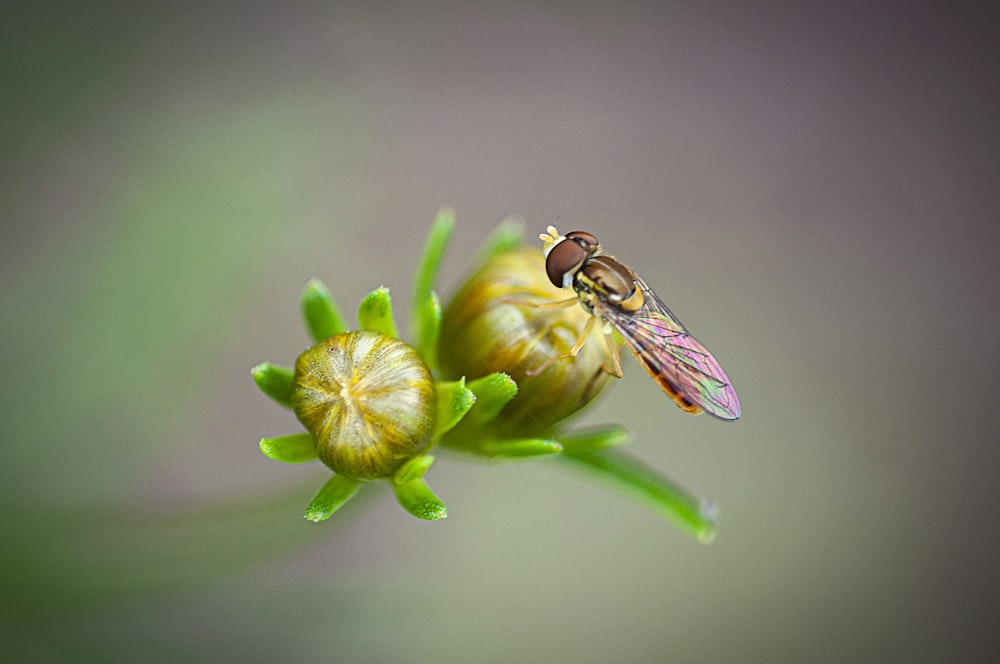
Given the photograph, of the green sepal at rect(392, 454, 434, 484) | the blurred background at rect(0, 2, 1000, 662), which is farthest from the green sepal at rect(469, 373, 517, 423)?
the blurred background at rect(0, 2, 1000, 662)

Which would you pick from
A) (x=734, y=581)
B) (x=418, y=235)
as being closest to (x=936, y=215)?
(x=734, y=581)

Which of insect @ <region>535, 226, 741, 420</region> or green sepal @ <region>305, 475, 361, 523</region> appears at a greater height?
insect @ <region>535, 226, 741, 420</region>

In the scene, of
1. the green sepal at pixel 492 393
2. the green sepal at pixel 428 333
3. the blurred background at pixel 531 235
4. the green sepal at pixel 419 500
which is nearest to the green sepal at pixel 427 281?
the green sepal at pixel 428 333

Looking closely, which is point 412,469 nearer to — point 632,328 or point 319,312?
point 319,312

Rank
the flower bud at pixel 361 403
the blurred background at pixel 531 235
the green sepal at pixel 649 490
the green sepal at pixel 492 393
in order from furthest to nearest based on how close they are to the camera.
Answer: the blurred background at pixel 531 235 < the green sepal at pixel 649 490 < the green sepal at pixel 492 393 < the flower bud at pixel 361 403

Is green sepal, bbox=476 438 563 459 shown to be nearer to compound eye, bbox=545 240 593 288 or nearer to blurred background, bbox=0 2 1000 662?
compound eye, bbox=545 240 593 288

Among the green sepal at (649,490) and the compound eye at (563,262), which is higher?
the compound eye at (563,262)

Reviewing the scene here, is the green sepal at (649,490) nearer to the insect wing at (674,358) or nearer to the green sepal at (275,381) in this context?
the insect wing at (674,358)
